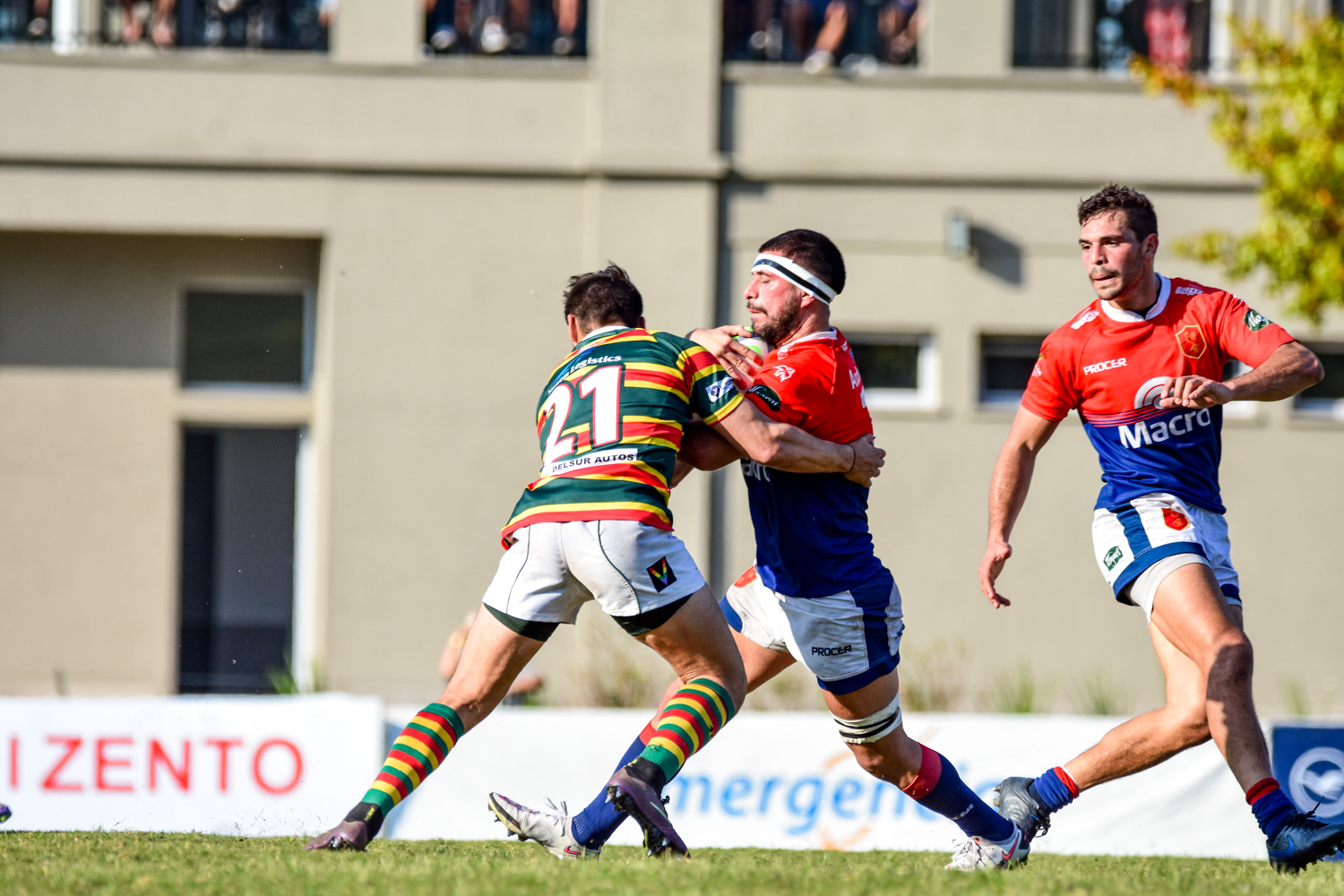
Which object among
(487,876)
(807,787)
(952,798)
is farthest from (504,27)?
(487,876)

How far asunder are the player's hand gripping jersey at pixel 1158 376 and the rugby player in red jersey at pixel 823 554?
3.07 ft

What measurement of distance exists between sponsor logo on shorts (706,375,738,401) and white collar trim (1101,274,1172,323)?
1.65 metres

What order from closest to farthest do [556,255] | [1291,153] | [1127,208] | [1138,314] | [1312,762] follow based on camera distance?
[1127,208] → [1138,314] → [1312,762] → [1291,153] → [556,255]

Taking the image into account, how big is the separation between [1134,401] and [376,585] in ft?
28.2

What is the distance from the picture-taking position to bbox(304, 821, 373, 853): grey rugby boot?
4473 millimetres

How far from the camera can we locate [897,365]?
43.2 feet

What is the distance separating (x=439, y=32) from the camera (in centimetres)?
1331

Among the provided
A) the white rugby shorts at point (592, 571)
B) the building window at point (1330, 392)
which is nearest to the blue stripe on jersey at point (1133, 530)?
the white rugby shorts at point (592, 571)

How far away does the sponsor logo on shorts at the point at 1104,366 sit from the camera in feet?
17.9

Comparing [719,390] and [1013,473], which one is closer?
[719,390]

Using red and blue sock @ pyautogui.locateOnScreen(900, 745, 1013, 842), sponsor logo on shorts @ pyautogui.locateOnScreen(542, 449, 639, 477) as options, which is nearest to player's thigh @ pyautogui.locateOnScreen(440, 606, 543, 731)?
sponsor logo on shorts @ pyautogui.locateOnScreen(542, 449, 639, 477)

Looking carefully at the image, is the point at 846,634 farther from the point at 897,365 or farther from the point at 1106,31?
the point at 1106,31

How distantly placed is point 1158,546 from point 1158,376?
62 centimetres

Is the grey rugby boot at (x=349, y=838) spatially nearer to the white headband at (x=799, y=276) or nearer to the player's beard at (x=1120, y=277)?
the white headband at (x=799, y=276)
